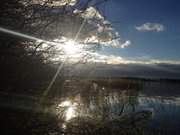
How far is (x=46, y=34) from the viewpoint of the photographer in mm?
4594

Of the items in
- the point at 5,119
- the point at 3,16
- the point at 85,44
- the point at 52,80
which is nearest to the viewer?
the point at 3,16

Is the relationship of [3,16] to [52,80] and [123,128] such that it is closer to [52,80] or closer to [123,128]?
[52,80]

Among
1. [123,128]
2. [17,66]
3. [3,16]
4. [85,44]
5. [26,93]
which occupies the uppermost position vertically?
[3,16]

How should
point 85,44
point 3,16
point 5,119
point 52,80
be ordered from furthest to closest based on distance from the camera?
point 52,80 → point 85,44 → point 5,119 → point 3,16

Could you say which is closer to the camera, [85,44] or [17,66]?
[17,66]

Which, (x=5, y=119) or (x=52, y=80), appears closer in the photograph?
(x=5, y=119)

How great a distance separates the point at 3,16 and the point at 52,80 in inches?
51.3

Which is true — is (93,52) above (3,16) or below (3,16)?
below

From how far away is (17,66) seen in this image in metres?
4.41

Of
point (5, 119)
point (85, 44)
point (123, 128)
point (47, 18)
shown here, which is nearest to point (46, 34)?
point (47, 18)

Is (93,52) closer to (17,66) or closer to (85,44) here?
(85,44)

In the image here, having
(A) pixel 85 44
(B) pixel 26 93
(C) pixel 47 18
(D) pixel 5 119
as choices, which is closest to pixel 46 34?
(C) pixel 47 18

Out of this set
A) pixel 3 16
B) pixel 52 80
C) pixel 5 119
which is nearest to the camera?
pixel 3 16

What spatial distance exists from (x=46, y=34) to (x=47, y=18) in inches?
10.4
